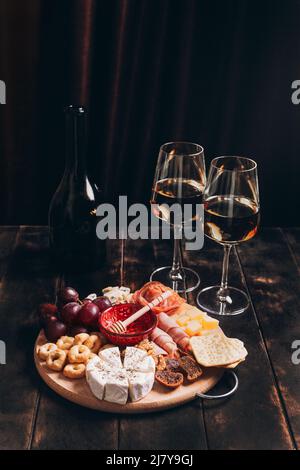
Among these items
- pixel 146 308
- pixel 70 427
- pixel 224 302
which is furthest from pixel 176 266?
pixel 70 427

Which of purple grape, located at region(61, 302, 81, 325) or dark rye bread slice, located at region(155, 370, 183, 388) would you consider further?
purple grape, located at region(61, 302, 81, 325)

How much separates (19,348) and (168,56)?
3.01ft

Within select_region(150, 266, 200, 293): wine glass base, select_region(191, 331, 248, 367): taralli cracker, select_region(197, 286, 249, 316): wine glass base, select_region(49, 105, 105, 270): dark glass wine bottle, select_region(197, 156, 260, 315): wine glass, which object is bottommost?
select_region(197, 286, 249, 316): wine glass base

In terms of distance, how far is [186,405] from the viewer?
132cm

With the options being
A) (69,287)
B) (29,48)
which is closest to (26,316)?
(69,287)

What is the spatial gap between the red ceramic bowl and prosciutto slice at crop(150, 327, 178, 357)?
0.02 metres

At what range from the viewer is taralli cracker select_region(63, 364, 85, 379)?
1333 mm

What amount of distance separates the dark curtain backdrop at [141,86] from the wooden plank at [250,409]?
64 cm

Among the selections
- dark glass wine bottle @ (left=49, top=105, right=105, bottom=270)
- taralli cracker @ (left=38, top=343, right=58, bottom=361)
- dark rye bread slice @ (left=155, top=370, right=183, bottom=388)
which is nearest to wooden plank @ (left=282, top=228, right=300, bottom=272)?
dark glass wine bottle @ (left=49, top=105, right=105, bottom=270)

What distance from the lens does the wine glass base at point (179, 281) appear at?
1.72 meters

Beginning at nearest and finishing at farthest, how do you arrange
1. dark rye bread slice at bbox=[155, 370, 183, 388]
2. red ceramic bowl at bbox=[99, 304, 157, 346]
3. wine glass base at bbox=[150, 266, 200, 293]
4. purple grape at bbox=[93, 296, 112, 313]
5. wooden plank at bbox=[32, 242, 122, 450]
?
wooden plank at bbox=[32, 242, 122, 450] < dark rye bread slice at bbox=[155, 370, 183, 388] < red ceramic bowl at bbox=[99, 304, 157, 346] < purple grape at bbox=[93, 296, 112, 313] < wine glass base at bbox=[150, 266, 200, 293]

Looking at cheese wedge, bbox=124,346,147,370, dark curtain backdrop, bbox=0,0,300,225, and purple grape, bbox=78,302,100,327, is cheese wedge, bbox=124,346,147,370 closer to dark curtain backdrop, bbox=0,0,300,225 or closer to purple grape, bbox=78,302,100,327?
purple grape, bbox=78,302,100,327

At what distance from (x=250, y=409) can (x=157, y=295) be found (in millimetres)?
376

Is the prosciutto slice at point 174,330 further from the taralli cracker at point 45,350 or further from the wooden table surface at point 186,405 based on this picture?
the taralli cracker at point 45,350
